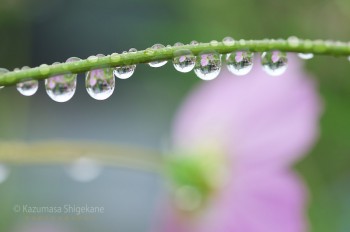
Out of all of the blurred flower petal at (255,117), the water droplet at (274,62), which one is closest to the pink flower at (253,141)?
the blurred flower petal at (255,117)

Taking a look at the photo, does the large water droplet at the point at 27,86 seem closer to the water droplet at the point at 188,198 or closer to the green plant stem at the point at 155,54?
the green plant stem at the point at 155,54

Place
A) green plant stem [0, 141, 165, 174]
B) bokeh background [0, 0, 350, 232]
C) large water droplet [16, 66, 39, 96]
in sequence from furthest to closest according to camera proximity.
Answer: bokeh background [0, 0, 350, 232], green plant stem [0, 141, 165, 174], large water droplet [16, 66, 39, 96]

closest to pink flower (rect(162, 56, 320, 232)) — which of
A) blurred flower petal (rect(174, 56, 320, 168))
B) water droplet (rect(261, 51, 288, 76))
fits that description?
blurred flower petal (rect(174, 56, 320, 168))

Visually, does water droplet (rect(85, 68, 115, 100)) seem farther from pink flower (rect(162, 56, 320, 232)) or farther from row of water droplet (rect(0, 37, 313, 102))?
pink flower (rect(162, 56, 320, 232))

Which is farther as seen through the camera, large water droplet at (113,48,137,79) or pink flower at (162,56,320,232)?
pink flower at (162,56,320,232)

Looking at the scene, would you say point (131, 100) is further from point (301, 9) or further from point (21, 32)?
point (301, 9)

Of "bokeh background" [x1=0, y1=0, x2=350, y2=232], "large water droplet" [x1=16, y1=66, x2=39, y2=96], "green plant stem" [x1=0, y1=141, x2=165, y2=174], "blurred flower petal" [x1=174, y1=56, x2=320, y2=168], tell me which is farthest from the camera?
"bokeh background" [x1=0, y1=0, x2=350, y2=232]

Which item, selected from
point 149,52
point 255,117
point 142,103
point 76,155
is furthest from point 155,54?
point 142,103
